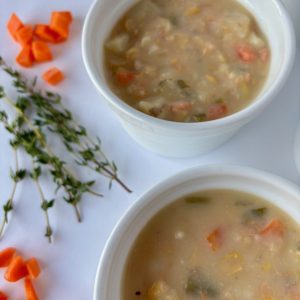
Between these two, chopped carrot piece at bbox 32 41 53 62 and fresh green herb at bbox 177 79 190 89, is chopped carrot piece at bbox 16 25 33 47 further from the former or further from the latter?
fresh green herb at bbox 177 79 190 89

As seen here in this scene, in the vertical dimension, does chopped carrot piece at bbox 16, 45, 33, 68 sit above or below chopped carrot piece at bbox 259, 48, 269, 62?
above

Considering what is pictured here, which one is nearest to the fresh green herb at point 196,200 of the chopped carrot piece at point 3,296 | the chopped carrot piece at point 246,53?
the chopped carrot piece at point 246,53

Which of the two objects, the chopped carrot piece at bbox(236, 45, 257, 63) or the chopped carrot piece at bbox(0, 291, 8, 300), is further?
→ the chopped carrot piece at bbox(236, 45, 257, 63)

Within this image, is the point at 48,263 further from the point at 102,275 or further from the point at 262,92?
the point at 262,92

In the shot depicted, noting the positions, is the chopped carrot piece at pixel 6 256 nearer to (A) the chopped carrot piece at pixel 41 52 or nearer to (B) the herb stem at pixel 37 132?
(B) the herb stem at pixel 37 132

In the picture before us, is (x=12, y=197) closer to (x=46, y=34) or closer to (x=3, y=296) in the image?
(x=3, y=296)

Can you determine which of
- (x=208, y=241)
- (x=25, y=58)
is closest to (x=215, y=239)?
(x=208, y=241)

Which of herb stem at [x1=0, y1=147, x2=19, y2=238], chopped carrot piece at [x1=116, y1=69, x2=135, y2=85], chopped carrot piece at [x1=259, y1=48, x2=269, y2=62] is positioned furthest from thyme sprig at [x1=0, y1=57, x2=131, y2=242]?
chopped carrot piece at [x1=259, y1=48, x2=269, y2=62]
